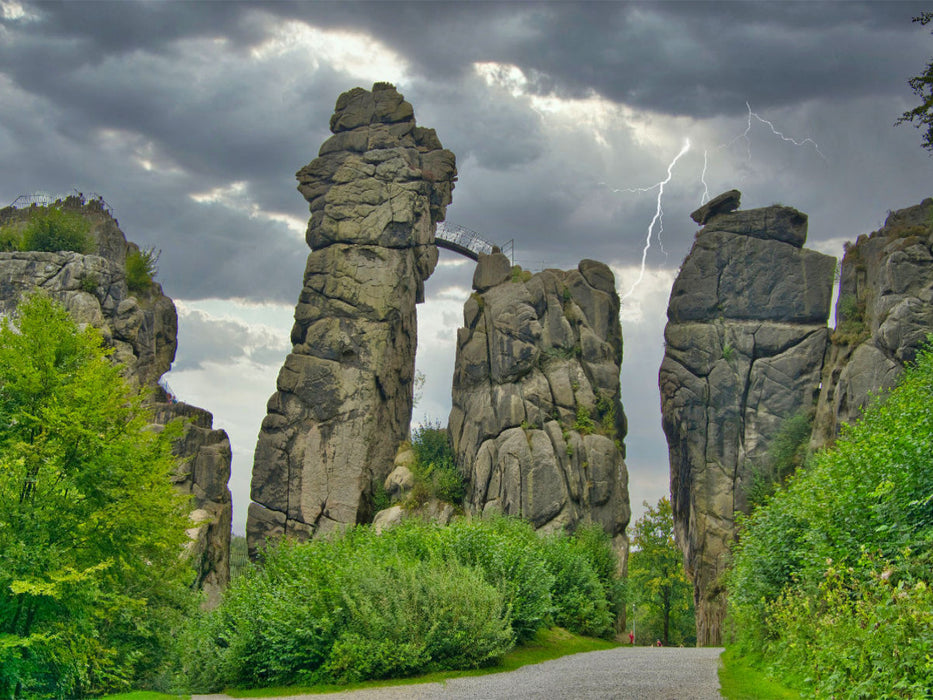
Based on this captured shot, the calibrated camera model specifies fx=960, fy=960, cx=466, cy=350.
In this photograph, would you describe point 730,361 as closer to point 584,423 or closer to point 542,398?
point 584,423

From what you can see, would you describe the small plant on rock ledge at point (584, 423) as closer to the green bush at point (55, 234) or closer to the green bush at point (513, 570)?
the green bush at point (513, 570)

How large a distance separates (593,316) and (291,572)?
3511 cm

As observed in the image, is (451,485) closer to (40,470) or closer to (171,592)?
(171,592)

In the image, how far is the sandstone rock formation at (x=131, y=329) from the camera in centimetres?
5450

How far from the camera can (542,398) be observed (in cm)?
5625

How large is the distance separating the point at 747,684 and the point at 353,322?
41.1 metres

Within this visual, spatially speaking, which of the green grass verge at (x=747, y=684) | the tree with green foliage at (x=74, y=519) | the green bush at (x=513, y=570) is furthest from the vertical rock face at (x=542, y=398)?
→ the tree with green foliage at (x=74, y=519)

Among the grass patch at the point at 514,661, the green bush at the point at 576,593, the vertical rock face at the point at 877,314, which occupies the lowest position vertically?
the grass patch at the point at 514,661

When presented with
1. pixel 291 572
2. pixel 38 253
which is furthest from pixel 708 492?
pixel 38 253

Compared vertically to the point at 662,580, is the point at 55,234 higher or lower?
higher

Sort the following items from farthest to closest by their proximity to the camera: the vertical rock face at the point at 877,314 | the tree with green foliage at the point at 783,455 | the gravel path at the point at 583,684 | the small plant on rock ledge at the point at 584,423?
the small plant on rock ledge at the point at 584,423 < the tree with green foliage at the point at 783,455 < the vertical rock face at the point at 877,314 < the gravel path at the point at 583,684

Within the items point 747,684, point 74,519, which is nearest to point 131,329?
point 74,519

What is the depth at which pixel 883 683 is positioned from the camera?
15.4 m

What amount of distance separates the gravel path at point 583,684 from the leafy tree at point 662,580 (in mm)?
46299
